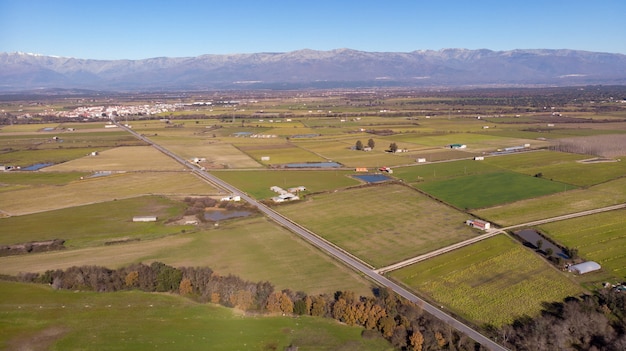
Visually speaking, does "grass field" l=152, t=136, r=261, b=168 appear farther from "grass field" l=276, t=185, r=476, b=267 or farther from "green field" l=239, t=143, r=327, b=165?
"grass field" l=276, t=185, r=476, b=267

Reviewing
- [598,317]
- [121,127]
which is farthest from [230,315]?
[121,127]

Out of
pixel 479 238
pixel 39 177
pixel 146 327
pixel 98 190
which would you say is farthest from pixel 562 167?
pixel 39 177

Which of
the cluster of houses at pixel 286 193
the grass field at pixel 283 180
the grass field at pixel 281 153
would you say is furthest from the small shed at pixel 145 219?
the grass field at pixel 281 153

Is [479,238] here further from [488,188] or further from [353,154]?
[353,154]

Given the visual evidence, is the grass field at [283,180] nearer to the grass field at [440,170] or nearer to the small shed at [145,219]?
the grass field at [440,170]

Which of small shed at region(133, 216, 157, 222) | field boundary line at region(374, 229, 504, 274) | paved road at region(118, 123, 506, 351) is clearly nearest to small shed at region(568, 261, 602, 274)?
field boundary line at region(374, 229, 504, 274)

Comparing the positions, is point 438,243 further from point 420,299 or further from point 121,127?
point 121,127

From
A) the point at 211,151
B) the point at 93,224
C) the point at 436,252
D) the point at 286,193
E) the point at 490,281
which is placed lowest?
the point at 490,281
